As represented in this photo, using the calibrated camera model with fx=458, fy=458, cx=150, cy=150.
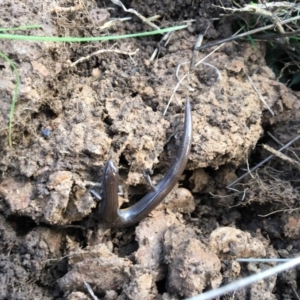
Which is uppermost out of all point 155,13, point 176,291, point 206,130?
point 155,13

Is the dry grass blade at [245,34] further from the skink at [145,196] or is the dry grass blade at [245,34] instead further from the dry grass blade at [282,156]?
the dry grass blade at [282,156]

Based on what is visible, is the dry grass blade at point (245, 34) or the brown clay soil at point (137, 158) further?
the dry grass blade at point (245, 34)

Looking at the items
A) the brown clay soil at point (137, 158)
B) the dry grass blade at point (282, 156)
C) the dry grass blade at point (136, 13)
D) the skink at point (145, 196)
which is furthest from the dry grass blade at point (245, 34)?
the dry grass blade at point (282, 156)

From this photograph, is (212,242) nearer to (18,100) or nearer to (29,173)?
(29,173)

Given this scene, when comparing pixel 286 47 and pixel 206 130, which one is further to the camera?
pixel 286 47

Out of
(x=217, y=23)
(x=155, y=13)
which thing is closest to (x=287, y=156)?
(x=217, y=23)

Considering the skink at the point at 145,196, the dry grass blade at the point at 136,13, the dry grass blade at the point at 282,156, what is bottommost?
the skink at the point at 145,196

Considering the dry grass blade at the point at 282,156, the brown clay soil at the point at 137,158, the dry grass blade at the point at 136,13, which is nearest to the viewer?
the brown clay soil at the point at 137,158
